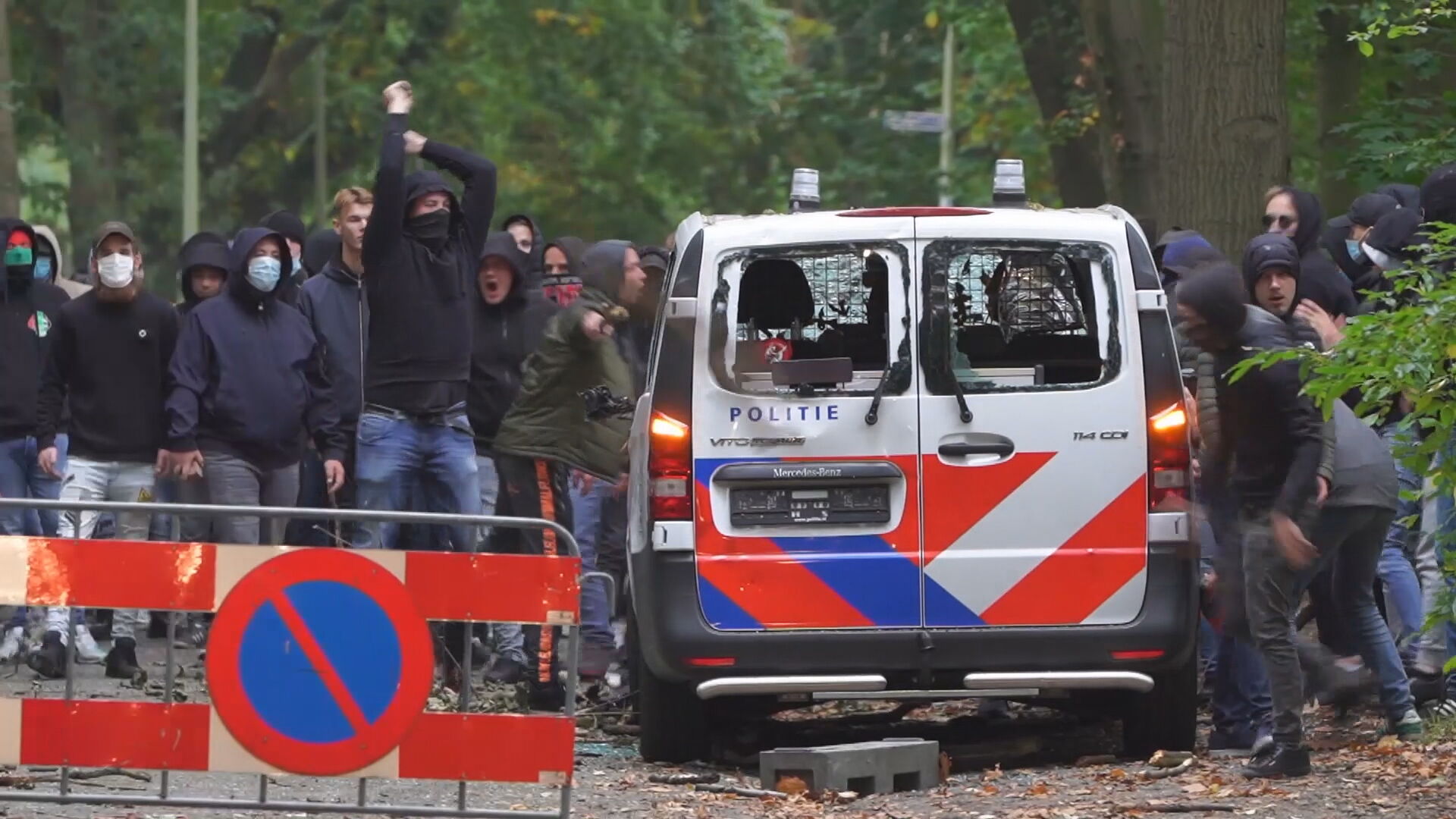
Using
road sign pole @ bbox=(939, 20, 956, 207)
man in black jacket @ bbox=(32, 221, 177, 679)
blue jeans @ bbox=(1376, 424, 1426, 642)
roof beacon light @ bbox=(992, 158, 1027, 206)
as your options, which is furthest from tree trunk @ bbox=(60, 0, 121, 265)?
blue jeans @ bbox=(1376, 424, 1426, 642)

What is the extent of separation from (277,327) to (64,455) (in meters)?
1.98

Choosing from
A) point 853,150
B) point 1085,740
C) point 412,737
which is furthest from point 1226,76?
point 853,150

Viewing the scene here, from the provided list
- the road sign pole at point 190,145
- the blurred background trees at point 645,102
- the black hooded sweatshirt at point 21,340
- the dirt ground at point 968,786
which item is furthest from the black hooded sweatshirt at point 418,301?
the road sign pole at point 190,145

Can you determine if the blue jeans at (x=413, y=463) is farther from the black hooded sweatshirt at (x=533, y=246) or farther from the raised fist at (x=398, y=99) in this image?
the black hooded sweatshirt at (x=533, y=246)

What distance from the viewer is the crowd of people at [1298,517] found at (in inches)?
327

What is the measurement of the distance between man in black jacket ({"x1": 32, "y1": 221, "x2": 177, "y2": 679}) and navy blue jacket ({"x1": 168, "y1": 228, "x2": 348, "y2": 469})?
288 millimetres

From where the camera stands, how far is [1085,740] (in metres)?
9.85

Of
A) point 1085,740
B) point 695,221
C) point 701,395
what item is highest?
point 695,221

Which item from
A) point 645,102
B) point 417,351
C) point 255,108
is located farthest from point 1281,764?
point 645,102

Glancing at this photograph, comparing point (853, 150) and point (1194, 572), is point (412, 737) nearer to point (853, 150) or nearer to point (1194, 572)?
point (1194, 572)

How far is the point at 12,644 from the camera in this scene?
8078 mm

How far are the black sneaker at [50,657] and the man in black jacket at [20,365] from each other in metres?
4.15

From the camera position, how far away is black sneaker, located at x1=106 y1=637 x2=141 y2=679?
7.93 m

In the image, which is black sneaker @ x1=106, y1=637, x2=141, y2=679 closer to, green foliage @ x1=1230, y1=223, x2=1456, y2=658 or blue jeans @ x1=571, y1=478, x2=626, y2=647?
blue jeans @ x1=571, y1=478, x2=626, y2=647
